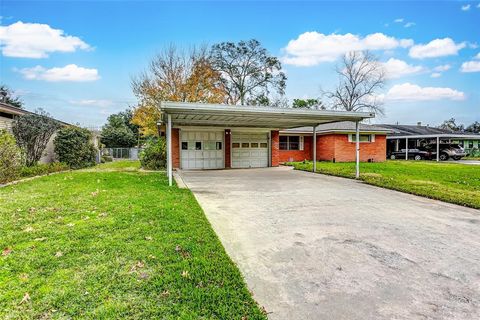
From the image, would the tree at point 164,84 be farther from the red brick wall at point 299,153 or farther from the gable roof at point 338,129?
the gable roof at point 338,129

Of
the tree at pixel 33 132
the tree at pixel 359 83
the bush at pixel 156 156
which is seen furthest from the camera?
the tree at pixel 359 83

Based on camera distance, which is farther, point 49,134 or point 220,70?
point 220,70

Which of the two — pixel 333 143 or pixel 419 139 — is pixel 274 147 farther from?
pixel 419 139

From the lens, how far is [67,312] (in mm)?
2547

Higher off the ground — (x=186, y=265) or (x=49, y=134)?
(x=49, y=134)

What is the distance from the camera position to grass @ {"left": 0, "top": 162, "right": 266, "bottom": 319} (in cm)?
260

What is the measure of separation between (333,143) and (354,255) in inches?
739

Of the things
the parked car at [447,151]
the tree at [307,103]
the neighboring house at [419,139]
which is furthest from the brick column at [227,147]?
the tree at [307,103]

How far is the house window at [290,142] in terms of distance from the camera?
22.1m

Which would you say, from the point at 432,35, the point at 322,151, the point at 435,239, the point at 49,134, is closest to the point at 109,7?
the point at 49,134

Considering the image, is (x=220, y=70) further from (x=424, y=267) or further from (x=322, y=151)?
(x=424, y=267)

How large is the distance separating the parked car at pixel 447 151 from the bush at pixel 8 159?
28.5 metres

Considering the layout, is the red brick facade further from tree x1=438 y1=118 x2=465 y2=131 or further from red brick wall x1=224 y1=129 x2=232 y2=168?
tree x1=438 y1=118 x2=465 y2=131

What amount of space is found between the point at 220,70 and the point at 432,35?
19798 mm
